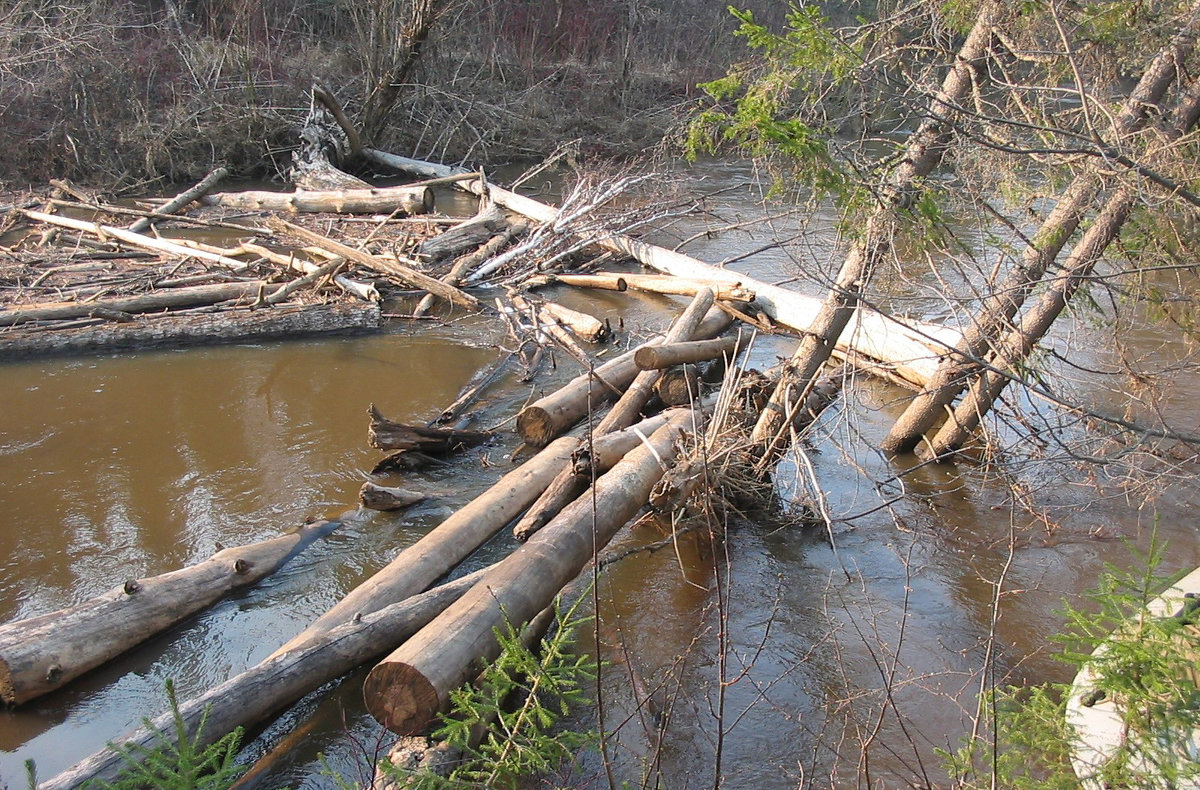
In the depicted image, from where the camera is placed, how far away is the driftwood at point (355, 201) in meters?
15.3

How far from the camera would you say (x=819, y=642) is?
557cm

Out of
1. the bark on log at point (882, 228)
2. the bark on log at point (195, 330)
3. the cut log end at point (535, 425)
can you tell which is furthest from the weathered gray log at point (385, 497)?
the bark on log at point (195, 330)

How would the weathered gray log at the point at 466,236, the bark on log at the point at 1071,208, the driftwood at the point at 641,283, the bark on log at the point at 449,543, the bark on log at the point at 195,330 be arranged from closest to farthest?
the bark on log at the point at 449,543 → the bark on log at the point at 1071,208 → the bark on log at the point at 195,330 → the driftwood at the point at 641,283 → the weathered gray log at the point at 466,236

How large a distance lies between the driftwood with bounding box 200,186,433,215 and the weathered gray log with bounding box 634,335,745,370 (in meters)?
7.74

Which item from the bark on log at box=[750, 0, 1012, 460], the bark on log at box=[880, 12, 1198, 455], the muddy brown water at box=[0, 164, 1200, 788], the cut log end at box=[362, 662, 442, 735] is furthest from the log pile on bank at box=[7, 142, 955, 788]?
the bark on log at box=[880, 12, 1198, 455]

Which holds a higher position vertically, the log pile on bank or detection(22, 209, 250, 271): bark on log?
the log pile on bank

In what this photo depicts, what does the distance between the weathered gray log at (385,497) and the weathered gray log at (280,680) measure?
1592 millimetres

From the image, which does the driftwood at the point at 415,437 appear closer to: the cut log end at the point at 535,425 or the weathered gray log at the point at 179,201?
the cut log end at the point at 535,425

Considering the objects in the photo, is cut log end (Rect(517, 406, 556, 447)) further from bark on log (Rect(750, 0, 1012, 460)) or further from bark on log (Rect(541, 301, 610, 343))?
bark on log (Rect(541, 301, 610, 343))

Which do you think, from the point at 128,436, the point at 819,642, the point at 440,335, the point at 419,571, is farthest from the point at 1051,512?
the point at 128,436

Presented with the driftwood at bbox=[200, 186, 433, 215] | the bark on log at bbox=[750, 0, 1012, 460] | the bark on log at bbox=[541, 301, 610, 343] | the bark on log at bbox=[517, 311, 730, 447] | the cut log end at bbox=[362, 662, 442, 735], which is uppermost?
the bark on log at bbox=[750, 0, 1012, 460]

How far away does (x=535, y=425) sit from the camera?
7.84 meters

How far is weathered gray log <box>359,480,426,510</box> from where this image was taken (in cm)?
671

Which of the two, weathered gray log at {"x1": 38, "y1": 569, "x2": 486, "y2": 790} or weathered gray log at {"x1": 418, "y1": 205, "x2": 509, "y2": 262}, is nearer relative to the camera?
weathered gray log at {"x1": 38, "y1": 569, "x2": 486, "y2": 790}
